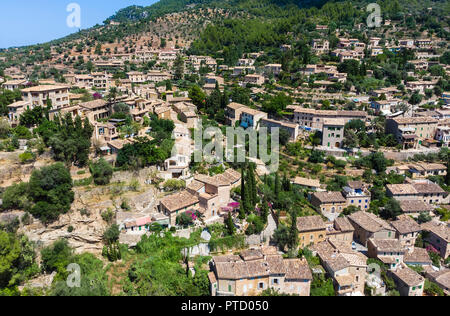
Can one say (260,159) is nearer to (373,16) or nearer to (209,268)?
(209,268)

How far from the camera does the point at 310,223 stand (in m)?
25.0

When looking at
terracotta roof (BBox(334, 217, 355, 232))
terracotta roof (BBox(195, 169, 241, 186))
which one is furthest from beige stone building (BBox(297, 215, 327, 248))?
terracotta roof (BBox(195, 169, 241, 186))

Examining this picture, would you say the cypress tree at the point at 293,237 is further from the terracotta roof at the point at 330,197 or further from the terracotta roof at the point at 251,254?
the terracotta roof at the point at 330,197

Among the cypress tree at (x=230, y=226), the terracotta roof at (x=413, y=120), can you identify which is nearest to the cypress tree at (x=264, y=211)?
the cypress tree at (x=230, y=226)

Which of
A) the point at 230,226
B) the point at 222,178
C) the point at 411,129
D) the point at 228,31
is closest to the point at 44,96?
the point at 222,178

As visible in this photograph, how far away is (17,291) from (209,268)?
34.5 feet

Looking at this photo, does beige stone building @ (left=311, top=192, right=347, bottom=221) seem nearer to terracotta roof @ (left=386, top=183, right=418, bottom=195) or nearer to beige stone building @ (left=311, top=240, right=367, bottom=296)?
terracotta roof @ (left=386, top=183, right=418, bottom=195)

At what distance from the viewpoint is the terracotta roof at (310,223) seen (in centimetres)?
2455

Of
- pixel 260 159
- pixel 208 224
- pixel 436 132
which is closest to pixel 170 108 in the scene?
pixel 260 159

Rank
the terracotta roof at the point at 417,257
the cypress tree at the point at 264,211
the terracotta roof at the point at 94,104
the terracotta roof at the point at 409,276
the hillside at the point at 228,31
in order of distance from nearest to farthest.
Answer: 1. the terracotta roof at the point at 409,276
2. the terracotta roof at the point at 417,257
3. the cypress tree at the point at 264,211
4. the terracotta roof at the point at 94,104
5. the hillside at the point at 228,31

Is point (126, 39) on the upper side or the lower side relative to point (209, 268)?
upper

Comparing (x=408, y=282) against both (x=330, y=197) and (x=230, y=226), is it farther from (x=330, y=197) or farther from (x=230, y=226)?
(x=230, y=226)

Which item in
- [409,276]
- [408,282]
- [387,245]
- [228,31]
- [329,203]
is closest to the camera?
[408,282]

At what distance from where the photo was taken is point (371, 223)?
85.5 feet
